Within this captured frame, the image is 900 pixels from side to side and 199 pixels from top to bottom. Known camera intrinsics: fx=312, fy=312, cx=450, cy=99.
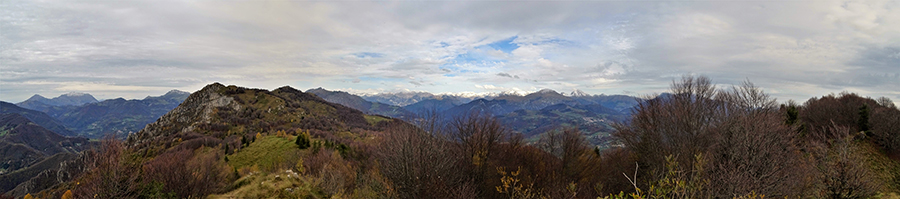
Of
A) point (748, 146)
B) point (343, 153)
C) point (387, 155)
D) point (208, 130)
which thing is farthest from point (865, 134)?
point (208, 130)

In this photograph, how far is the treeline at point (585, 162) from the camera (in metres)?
11.6

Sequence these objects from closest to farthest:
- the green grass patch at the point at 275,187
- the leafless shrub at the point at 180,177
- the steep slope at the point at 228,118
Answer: the leafless shrub at the point at 180,177
the green grass patch at the point at 275,187
the steep slope at the point at 228,118

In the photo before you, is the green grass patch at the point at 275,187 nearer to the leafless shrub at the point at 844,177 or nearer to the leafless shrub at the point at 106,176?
the leafless shrub at the point at 106,176

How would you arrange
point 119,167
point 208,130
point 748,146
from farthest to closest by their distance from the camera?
point 208,130 → point 748,146 → point 119,167

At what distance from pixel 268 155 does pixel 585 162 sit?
3340 cm

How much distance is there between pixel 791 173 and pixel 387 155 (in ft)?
80.1

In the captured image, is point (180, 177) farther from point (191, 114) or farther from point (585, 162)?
point (191, 114)

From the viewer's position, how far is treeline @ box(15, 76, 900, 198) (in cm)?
1159

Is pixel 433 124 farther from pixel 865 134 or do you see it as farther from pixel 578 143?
pixel 865 134

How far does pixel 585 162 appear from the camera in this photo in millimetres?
35688

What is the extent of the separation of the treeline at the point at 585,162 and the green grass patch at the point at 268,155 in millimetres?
426

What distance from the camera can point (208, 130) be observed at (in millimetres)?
61250

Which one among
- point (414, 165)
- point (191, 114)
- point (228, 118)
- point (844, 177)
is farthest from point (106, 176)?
point (191, 114)

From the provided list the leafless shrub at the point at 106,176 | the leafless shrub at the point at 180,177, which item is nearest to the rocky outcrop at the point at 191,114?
the leafless shrub at the point at 180,177
